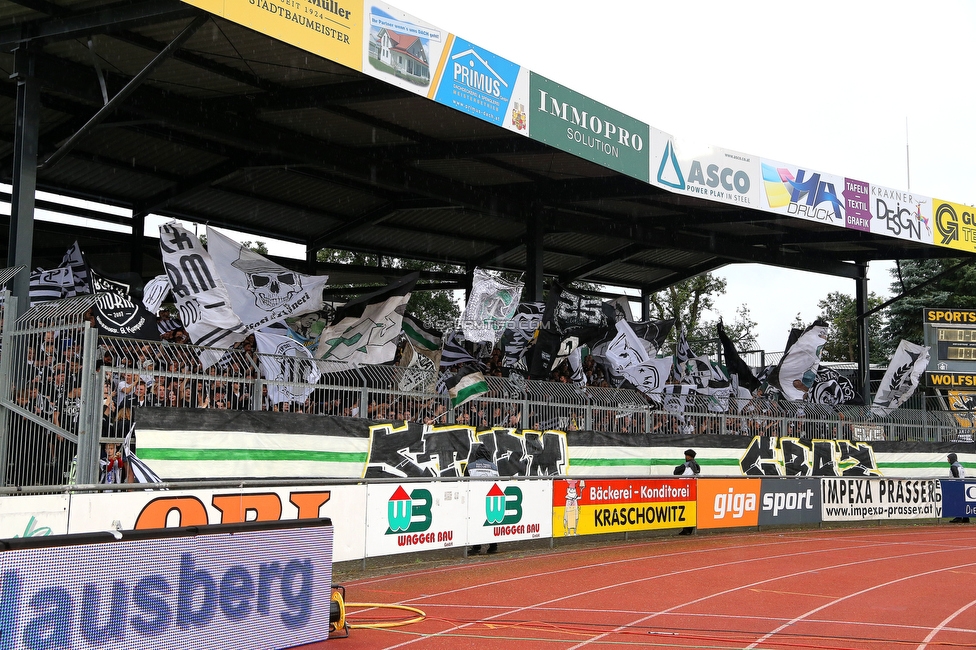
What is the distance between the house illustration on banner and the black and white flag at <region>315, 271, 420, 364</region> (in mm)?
4875

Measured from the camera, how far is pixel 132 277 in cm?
2027

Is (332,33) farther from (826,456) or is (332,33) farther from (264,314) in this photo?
(826,456)

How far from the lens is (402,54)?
55.2 feet

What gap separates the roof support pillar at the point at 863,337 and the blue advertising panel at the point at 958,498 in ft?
21.1

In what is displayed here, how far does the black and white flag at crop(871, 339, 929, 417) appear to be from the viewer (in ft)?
110

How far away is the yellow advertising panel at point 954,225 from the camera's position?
100ft

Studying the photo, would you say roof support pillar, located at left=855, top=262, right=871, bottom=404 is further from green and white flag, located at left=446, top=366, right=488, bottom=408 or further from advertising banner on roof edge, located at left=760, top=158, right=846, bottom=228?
green and white flag, located at left=446, top=366, right=488, bottom=408

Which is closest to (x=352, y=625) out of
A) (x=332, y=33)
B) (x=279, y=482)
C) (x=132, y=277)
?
(x=279, y=482)

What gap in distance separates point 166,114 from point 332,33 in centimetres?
534

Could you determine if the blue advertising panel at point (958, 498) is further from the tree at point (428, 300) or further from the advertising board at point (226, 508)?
the tree at point (428, 300)

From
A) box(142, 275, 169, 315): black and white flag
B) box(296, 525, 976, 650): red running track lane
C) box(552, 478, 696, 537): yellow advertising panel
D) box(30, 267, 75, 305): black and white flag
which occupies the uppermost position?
box(30, 267, 75, 305): black and white flag

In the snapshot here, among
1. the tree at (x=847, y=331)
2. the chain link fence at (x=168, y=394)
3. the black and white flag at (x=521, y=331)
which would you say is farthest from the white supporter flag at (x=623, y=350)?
the tree at (x=847, y=331)

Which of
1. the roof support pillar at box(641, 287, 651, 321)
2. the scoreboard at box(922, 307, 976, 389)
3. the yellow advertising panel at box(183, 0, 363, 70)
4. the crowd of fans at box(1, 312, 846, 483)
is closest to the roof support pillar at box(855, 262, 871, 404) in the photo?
the scoreboard at box(922, 307, 976, 389)

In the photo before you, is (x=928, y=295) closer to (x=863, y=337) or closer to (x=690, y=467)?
(x=863, y=337)
